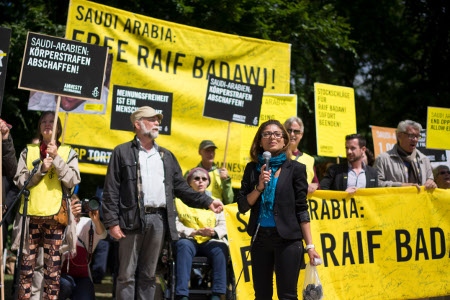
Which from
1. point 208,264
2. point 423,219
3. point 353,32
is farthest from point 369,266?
point 353,32

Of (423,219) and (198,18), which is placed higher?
(198,18)

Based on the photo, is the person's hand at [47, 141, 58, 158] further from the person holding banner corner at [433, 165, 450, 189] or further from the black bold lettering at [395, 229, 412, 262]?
the person holding banner corner at [433, 165, 450, 189]

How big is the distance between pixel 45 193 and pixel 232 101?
312 cm

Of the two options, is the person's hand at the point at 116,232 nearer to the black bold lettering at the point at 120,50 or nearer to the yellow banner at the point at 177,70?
the yellow banner at the point at 177,70

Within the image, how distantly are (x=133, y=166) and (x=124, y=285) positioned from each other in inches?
42.6

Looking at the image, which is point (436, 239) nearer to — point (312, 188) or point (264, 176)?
point (312, 188)

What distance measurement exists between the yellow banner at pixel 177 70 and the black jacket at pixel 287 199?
3428 millimetres

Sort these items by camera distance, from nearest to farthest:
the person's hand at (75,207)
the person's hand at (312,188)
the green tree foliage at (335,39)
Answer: the person's hand at (75,207) → the person's hand at (312,188) → the green tree foliage at (335,39)

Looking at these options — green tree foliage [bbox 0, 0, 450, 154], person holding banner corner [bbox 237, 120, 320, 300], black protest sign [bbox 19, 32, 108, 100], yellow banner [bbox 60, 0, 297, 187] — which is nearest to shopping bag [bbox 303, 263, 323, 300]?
person holding banner corner [bbox 237, 120, 320, 300]

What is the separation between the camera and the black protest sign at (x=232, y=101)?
959 cm

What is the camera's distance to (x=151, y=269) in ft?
23.9

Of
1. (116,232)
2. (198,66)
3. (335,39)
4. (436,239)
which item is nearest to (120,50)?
(198,66)

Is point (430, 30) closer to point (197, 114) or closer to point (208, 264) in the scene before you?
point (197, 114)

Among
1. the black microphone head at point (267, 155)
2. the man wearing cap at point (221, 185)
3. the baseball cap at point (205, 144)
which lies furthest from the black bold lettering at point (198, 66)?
the black microphone head at point (267, 155)
